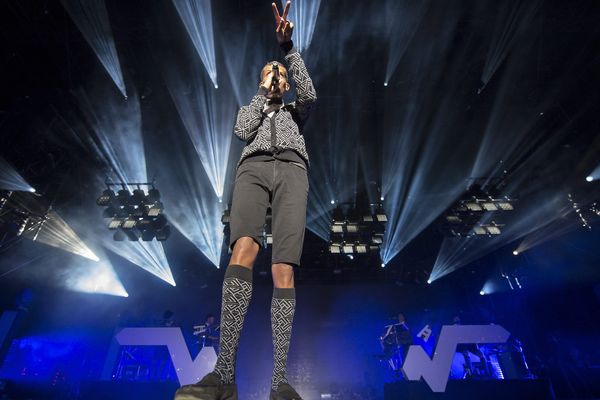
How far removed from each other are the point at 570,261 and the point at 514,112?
591cm

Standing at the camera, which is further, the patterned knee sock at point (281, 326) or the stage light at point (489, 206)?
the stage light at point (489, 206)

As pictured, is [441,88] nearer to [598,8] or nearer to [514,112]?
[514,112]

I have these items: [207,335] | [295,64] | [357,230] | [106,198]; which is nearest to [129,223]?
[106,198]

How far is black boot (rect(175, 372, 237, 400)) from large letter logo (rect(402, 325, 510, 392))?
546cm

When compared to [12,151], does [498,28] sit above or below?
above

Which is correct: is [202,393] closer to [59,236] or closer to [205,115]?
[205,115]

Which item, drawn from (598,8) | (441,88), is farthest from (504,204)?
(598,8)

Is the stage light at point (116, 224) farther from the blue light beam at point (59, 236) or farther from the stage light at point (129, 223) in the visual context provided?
the blue light beam at point (59, 236)

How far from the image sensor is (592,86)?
7.29 m

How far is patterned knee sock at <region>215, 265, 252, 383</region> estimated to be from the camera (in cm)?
158

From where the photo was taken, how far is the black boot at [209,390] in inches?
52.7

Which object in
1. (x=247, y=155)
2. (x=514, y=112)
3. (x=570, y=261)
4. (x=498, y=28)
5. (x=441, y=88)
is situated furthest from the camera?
(x=570, y=261)

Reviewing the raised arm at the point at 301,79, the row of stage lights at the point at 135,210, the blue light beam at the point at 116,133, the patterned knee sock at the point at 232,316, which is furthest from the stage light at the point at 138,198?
the patterned knee sock at the point at 232,316

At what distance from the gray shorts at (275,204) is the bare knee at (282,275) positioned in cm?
4
